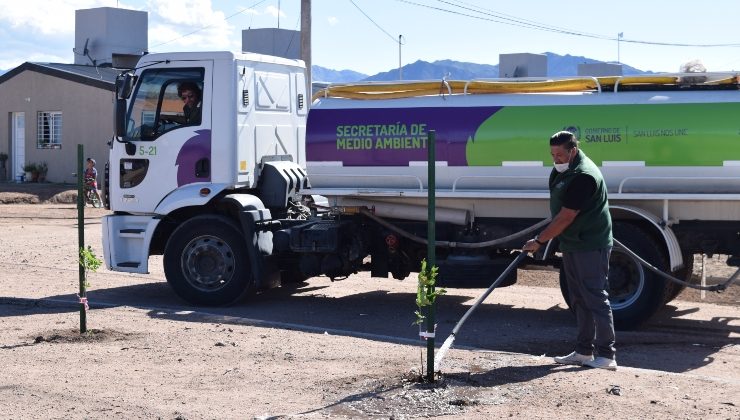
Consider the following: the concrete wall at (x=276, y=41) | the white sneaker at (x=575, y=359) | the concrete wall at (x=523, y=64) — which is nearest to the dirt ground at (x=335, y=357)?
the white sneaker at (x=575, y=359)

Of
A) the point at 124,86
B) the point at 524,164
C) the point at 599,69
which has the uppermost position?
the point at 599,69

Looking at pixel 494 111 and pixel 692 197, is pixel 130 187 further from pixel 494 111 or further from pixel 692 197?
pixel 692 197

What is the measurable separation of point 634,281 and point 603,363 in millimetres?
2601

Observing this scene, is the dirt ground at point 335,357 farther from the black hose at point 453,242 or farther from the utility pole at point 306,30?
the utility pole at point 306,30

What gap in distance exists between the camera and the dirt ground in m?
7.55

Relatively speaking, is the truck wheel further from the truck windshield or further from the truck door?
the truck windshield

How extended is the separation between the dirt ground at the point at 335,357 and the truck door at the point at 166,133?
1488 millimetres

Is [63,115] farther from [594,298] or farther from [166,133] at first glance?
[594,298]

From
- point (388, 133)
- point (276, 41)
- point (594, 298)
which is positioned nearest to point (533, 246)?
point (594, 298)

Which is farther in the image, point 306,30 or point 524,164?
point 306,30

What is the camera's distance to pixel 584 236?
8773 mm

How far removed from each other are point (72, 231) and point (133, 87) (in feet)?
33.7

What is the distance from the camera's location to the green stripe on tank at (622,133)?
10688mm

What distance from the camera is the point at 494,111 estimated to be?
11461 millimetres
